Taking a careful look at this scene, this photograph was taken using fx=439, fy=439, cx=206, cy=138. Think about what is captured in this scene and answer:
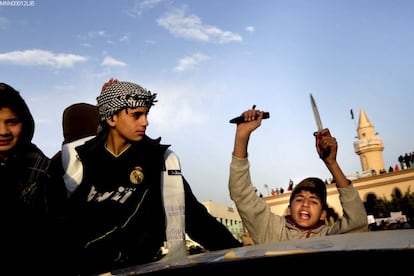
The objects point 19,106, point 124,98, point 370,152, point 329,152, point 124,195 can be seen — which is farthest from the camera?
point 370,152

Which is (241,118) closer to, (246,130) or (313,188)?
(246,130)

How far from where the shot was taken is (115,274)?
4.47 ft

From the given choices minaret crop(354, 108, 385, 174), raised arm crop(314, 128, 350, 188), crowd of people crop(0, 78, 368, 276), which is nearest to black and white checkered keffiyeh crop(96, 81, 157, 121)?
crowd of people crop(0, 78, 368, 276)

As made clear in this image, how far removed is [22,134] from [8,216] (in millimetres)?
531

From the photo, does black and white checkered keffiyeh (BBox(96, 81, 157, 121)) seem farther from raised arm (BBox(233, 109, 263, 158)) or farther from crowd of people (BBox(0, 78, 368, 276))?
raised arm (BBox(233, 109, 263, 158))

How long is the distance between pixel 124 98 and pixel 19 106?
67cm

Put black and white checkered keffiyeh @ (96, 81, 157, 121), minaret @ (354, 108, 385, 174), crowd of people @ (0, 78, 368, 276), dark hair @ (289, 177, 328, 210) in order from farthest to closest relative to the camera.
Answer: minaret @ (354, 108, 385, 174) < dark hair @ (289, 177, 328, 210) < black and white checkered keffiyeh @ (96, 81, 157, 121) < crowd of people @ (0, 78, 368, 276)

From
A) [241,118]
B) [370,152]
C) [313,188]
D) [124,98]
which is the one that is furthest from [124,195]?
[370,152]

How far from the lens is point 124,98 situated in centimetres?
282

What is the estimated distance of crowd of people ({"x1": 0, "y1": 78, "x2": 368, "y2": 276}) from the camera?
7.14ft

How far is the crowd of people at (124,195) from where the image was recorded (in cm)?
218

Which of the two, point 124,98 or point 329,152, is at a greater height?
point 124,98

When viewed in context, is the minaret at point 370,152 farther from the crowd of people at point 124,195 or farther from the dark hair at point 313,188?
the crowd of people at point 124,195

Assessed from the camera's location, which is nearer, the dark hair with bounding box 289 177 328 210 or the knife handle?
the knife handle
